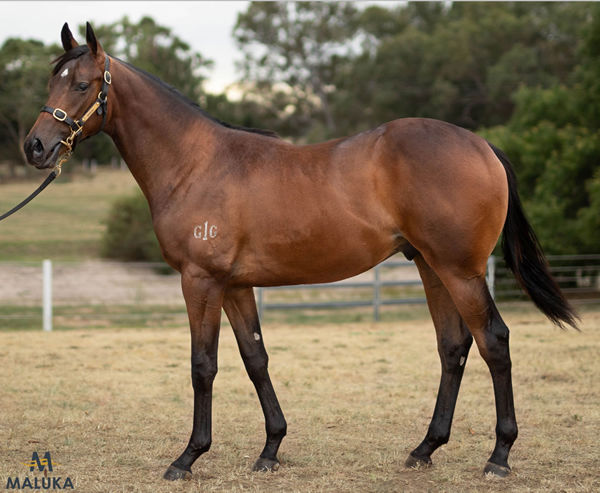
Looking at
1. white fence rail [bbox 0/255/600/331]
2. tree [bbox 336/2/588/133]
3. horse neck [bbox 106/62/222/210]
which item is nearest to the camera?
horse neck [bbox 106/62/222/210]

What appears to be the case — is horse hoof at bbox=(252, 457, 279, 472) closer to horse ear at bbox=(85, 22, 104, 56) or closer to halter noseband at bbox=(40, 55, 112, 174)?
halter noseband at bbox=(40, 55, 112, 174)

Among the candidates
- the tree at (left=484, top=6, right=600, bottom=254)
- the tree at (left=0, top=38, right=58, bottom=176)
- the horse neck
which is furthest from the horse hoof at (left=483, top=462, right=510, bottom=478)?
the tree at (left=0, top=38, right=58, bottom=176)

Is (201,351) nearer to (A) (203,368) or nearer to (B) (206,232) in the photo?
(A) (203,368)

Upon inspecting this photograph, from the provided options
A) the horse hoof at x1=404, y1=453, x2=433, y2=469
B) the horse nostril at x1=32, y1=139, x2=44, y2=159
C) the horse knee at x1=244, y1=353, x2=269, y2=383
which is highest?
the horse nostril at x1=32, y1=139, x2=44, y2=159

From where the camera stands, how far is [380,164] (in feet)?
12.6

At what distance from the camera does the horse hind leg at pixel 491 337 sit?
3.77 m

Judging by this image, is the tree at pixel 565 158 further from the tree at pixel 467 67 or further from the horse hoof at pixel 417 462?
the tree at pixel 467 67

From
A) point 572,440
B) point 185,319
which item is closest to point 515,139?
point 185,319

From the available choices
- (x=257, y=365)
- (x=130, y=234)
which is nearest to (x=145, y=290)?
(x=130, y=234)

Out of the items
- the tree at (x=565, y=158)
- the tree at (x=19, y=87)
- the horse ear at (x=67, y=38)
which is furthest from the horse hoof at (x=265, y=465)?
the tree at (x=19, y=87)

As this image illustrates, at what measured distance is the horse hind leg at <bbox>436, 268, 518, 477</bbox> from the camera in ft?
12.4

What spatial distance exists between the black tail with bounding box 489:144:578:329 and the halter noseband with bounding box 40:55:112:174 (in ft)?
7.87

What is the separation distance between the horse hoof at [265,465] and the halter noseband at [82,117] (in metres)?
2.12

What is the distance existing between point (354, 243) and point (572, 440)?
2.17 metres
